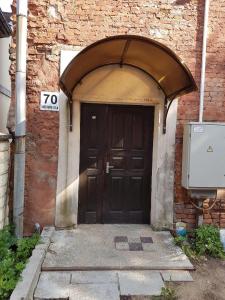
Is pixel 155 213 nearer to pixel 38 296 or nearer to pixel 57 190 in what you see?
pixel 57 190

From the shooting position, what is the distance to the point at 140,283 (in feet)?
12.4

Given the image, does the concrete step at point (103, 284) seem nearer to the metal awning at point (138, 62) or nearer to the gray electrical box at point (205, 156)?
the gray electrical box at point (205, 156)

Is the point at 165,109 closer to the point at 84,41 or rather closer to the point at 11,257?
the point at 84,41

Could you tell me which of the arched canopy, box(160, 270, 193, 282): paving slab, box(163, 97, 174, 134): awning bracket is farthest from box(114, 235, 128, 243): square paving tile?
the arched canopy

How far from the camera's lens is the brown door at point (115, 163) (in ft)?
17.7

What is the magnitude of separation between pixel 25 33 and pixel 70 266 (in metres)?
3.56

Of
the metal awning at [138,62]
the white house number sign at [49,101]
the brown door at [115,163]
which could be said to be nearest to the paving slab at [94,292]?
the brown door at [115,163]

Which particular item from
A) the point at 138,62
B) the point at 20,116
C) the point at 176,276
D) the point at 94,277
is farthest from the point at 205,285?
the point at 20,116

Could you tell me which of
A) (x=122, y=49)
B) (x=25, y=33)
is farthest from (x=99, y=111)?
(x=25, y=33)

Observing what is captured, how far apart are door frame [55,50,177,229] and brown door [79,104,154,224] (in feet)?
0.69

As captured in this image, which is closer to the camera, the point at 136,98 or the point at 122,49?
the point at 122,49

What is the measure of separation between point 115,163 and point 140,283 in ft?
7.35

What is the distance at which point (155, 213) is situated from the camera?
5.27 metres

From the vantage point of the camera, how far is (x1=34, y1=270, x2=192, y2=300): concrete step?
11.5ft
